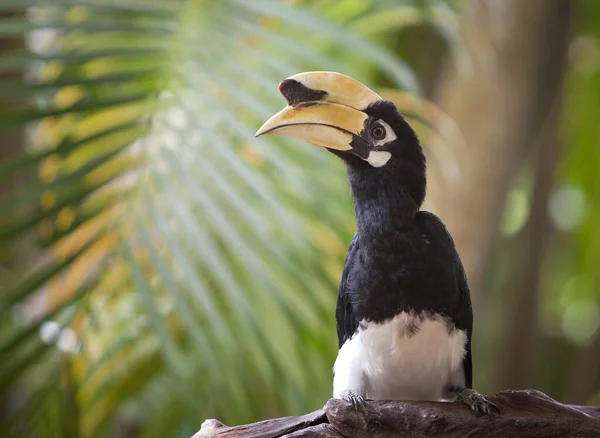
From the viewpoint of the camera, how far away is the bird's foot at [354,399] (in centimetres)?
72

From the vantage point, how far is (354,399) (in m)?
0.72

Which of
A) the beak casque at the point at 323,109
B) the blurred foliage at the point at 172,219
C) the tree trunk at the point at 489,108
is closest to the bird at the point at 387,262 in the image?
the beak casque at the point at 323,109

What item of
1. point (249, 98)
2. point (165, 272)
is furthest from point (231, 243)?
point (249, 98)

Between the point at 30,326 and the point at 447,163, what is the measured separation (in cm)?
88

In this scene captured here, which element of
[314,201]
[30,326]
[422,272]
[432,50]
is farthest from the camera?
[432,50]

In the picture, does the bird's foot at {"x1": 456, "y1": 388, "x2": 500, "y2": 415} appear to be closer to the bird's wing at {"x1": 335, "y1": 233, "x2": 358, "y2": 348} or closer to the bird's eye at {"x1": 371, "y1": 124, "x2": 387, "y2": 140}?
the bird's wing at {"x1": 335, "y1": 233, "x2": 358, "y2": 348}

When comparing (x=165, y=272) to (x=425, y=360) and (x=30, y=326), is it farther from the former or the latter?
(x=425, y=360)

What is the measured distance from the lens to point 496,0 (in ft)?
5.15

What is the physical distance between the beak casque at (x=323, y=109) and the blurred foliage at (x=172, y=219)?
18cm

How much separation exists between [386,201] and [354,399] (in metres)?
0.20

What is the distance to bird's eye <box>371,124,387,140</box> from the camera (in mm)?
773

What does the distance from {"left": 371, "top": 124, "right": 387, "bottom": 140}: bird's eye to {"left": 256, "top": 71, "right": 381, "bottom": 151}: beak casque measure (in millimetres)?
15

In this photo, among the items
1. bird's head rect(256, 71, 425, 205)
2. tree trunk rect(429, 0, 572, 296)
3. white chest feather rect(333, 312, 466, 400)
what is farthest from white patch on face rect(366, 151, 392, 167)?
tree trunk rect(429, 0, 572, 296)

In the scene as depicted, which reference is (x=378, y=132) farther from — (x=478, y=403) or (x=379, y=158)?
(x=478, y=403)
